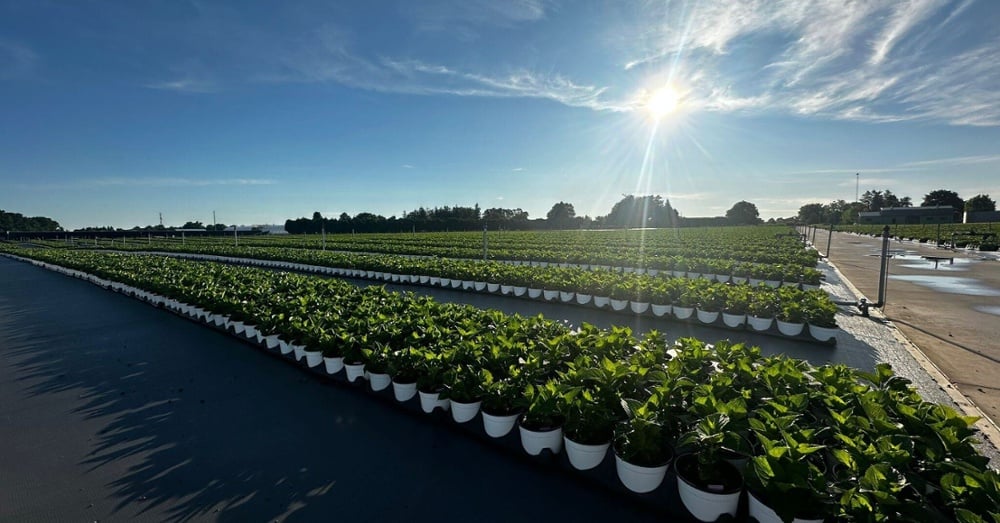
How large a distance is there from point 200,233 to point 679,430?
83.2 meters

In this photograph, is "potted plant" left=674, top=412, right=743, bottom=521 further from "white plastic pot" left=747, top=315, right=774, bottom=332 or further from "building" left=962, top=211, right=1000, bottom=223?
"building" left=962, top=211, right=1000, bottom=223

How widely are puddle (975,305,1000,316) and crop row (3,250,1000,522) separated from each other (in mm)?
8503

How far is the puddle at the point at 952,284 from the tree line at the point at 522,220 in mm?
61758

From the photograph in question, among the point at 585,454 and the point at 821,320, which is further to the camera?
the point at 821,320

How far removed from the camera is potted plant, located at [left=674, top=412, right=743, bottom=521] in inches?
101

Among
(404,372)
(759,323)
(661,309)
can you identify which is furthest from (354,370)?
(759,323)

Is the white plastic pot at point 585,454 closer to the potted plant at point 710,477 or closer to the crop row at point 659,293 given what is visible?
the potted plant at point 710,477

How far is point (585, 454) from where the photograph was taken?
10.3ft

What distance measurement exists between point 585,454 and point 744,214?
115 metres

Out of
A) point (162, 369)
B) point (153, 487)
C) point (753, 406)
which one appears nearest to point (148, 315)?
point (162, 369)

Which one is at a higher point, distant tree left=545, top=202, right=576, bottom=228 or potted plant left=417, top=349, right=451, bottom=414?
distant tree left=545, top=202, right=576, bottom=228

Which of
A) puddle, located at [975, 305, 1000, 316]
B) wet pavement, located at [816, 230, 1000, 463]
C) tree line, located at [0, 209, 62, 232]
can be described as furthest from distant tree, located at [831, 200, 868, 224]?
tree line, located at [0, 209, 62, 232]

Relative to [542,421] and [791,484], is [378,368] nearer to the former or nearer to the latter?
[542,421]

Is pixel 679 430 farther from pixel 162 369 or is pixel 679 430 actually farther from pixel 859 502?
pixel 162 369
